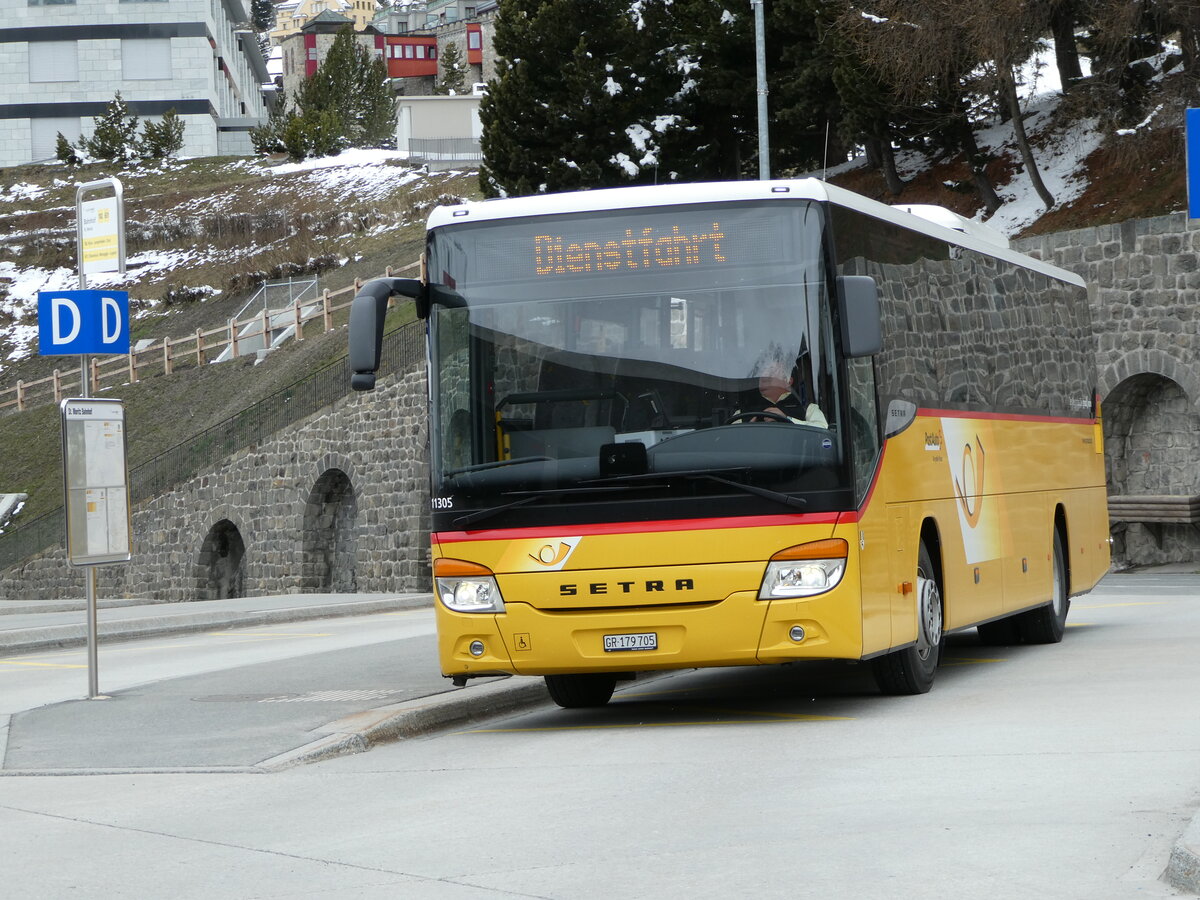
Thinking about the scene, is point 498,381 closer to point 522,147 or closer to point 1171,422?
point 1171,422

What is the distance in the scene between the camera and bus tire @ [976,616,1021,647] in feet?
50.4

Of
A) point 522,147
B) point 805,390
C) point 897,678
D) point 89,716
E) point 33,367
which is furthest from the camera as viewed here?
point 33,367

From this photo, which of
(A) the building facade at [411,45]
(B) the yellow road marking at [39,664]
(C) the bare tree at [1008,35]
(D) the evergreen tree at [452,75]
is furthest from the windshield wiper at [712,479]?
(A) the building facade at [411,45]

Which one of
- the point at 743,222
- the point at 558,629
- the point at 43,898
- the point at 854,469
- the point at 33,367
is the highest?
the point at 33,367

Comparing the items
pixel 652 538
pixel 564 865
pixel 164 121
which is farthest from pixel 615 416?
pixel 164 121

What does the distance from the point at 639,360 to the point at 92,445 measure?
522 cm

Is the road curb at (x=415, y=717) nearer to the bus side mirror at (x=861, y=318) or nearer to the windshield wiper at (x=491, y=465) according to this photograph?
the windshield wiper at (x=491, y=465)

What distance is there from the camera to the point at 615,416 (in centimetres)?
1012

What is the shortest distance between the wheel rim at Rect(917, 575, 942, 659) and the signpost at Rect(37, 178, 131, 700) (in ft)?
19.4

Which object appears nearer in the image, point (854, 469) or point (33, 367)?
point (854, 469)

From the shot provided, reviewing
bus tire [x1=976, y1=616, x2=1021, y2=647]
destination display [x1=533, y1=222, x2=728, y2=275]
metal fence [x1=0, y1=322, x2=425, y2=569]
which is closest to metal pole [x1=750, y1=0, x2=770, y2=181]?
metal fence [x1=0, y1=322, x2=425, y2=569]

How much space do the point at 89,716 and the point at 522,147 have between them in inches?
1210

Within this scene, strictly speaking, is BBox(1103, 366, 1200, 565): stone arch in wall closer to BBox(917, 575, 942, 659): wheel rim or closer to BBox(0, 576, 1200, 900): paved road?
BBox(0, 576, 1200, 900): paved road

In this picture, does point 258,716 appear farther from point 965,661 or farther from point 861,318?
point 965,661
